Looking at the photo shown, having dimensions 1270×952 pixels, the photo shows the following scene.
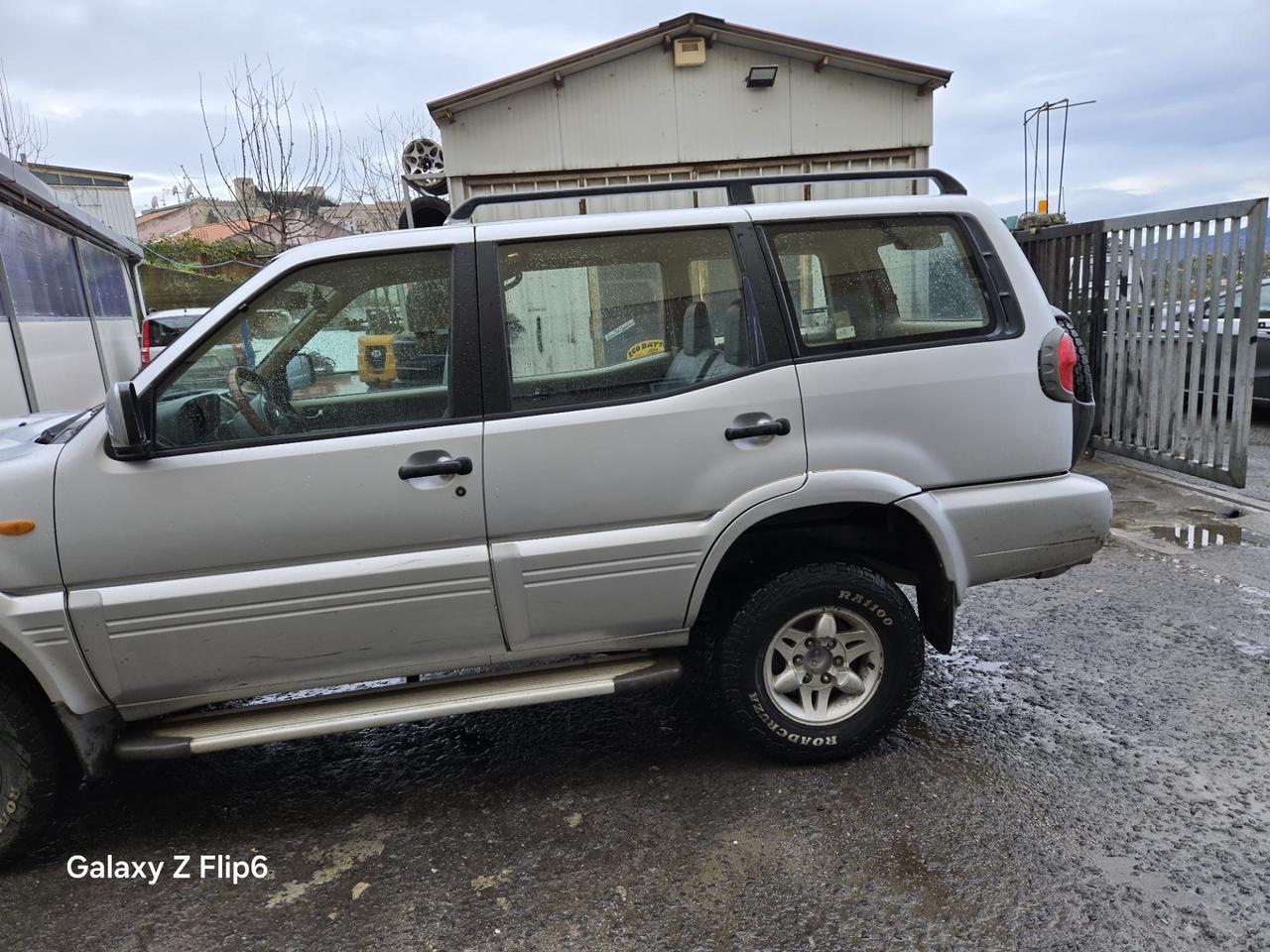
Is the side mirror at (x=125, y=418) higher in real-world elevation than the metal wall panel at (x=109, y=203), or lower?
lower

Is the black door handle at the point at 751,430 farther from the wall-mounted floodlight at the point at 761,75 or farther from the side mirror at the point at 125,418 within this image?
the wall-mounted floodlight at the point at 761,75

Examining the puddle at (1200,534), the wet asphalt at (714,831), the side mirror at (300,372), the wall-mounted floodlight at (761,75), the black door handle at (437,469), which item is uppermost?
the wall-mounted floodlight at (761,75)

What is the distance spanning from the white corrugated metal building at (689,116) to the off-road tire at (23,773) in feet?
23.3

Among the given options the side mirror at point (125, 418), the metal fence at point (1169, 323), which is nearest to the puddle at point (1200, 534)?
the metal fence at point (1169, 323)

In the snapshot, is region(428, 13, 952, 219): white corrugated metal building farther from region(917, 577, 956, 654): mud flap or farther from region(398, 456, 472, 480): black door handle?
region(398, 456, 472, 480): black door handle

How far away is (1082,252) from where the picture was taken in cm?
770

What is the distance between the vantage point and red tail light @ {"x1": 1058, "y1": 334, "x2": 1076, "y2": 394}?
10.5 ft

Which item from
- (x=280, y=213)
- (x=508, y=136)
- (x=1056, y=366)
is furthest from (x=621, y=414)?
(x=280, y=213)

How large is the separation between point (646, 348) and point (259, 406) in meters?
1.26

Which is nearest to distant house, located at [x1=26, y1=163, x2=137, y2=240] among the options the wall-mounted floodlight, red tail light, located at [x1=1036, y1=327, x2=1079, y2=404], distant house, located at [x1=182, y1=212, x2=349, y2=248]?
distant house, located at [x1=182, y1=212, x2=349, y2=248]

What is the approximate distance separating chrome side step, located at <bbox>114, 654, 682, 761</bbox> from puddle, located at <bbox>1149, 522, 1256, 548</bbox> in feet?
13.6

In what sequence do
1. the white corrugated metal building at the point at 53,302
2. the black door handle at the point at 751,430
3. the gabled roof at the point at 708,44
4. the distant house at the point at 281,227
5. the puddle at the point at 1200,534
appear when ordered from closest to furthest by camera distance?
the black door handle at the point at 751,430 < the puddle at the point at 1200,534 < the white corrugated metal building at the point at 53,302 < the gabled roof at the point at 708,44 < the distant house at the point at 281,227

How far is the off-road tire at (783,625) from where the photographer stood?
3123mm

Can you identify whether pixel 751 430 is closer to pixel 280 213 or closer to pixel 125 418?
pixel 125 418
